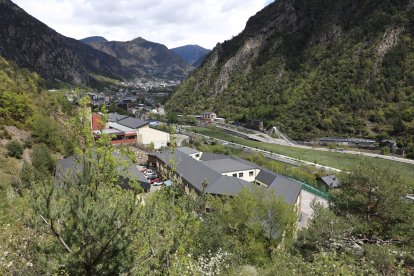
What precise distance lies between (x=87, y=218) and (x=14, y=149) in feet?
91.6

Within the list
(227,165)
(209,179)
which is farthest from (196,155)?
(209,179)

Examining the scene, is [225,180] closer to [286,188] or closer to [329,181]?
[286,188]

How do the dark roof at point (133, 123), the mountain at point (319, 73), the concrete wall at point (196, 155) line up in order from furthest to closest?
the mountain at point (319, 73) < the dark roof at point (133, 123) < the concrete wall at point (196, 155)

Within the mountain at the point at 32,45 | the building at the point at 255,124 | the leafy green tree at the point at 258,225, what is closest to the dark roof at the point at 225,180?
the leafy green tree at the point at 258,225

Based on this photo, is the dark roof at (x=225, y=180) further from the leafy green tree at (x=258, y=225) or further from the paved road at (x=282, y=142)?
the paved road at (x=282, y=142)

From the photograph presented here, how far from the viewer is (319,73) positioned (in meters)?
114

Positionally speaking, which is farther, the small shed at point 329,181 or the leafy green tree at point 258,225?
the small shed at point 329,181

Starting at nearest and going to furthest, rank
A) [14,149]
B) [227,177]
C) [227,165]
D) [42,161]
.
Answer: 1. [42,161]
2. [14,149]
3. [227,177]
4. [227,165]

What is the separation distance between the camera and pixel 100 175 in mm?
7207

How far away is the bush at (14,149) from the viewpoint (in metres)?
28.5

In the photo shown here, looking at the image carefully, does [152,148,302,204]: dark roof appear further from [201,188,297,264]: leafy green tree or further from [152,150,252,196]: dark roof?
[201,188,297,264]: leafy green tree

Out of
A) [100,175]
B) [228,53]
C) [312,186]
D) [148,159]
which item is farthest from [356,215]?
[228,53]

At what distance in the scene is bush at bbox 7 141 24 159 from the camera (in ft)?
93.7

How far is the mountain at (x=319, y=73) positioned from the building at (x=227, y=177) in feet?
184
